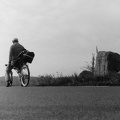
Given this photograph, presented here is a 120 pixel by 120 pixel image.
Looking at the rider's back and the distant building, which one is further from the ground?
the distant building

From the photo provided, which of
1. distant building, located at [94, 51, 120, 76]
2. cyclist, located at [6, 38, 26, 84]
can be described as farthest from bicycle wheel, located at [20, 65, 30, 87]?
distant building, located at [94, 51, 120, 76]

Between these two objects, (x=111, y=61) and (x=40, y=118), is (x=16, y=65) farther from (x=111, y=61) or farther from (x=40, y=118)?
(x=111, y=61)

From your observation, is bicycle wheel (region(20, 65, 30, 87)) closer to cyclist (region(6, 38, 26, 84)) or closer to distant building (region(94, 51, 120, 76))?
cyclist (region(6, 38, 26, 84))

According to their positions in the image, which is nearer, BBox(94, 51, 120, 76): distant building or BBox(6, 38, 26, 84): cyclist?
BBox(6, 38, 26, 84): cyclist

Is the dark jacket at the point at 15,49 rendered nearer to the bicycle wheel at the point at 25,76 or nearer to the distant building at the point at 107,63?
the bicycle wheel at the point at 25,76

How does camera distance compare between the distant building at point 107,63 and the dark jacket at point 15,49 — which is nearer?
the dark jacket at point 15,49

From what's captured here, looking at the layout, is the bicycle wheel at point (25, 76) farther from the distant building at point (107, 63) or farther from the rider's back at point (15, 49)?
the distant building at point (107, 63)

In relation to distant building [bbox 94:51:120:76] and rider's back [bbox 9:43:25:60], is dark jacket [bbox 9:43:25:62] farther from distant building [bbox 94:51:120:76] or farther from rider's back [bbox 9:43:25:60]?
distant building [bbox 94:51:120:76]

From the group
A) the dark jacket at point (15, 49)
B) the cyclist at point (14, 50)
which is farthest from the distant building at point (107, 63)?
the dark jacket at point (15, 49)

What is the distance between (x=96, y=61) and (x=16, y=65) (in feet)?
47.3

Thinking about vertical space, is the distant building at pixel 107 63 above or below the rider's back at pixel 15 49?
above

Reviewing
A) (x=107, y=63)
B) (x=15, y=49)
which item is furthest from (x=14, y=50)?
(x=107, y=63)

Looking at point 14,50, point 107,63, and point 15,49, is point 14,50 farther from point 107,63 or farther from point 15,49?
point 107,63

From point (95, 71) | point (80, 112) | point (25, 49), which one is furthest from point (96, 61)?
point (80, 112)
